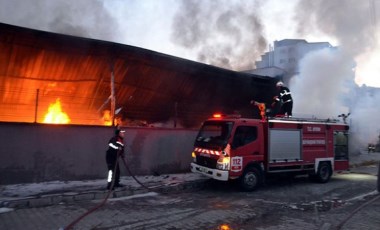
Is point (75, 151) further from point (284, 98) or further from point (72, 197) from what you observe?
point (284, 98)

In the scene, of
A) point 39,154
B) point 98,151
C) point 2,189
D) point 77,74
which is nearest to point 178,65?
point 77,74

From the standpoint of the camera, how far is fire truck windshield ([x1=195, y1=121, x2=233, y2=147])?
9718 mm

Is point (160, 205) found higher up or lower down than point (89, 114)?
lower down

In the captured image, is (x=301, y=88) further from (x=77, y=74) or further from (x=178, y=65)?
(x=77, y=74)

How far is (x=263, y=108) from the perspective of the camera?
1068 cm

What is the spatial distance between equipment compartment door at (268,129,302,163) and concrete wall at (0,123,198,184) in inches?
149

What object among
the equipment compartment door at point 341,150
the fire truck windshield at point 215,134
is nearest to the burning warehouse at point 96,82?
the fire truck windshield at point 215,134

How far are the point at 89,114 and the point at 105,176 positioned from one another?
2934 mm

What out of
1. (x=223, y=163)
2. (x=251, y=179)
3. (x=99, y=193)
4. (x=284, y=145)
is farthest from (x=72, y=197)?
(x=284, y=145)

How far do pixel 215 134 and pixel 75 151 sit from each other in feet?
14.3

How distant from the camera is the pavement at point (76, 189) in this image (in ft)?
25.0

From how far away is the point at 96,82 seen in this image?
12.5 m

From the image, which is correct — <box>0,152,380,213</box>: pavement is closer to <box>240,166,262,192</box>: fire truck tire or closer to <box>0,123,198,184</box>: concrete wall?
<box>0,123,198,184</box>: concrete wall

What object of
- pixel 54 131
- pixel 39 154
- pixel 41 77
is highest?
pixel 41 77
